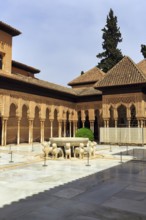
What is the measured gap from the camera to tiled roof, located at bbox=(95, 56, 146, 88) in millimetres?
25609

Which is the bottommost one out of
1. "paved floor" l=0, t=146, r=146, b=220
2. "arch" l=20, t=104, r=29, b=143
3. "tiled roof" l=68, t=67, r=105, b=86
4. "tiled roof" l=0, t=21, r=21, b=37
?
"paved floor" l=0, t=146, r=146, b=220

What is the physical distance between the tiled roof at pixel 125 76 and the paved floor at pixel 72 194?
16232 millimetres

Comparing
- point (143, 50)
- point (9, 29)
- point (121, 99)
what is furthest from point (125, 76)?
point (143, 50)

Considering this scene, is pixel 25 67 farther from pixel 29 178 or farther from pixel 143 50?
pixel 29 178

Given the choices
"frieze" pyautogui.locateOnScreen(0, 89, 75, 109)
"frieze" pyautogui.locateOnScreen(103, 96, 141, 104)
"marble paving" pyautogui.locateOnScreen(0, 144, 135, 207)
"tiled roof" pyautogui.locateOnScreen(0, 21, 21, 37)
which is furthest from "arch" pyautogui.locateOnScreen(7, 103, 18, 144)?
"marble paving" pyautogui.locateOnScreen(0, 144, 135, 207)

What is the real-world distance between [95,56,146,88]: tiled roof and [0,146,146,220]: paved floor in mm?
16232

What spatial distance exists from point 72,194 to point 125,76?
21565 mm

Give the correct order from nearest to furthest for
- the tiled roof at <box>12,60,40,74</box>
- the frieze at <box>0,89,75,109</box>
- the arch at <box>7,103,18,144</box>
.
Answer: the frieze at <box>0,89,75,109</box>
the arch at <box>7,103,18,144</box>
the tiled roof at <box>12,60,40,74</box>

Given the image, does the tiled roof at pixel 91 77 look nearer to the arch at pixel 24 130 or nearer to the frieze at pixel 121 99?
the frieze at pixel 121 99

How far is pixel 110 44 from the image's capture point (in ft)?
150

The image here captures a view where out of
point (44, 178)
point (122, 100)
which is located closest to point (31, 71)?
point (122, 100)

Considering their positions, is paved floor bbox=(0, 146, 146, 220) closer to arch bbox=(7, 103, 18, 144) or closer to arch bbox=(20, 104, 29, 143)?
arch bbox=(7, 103, 18, 144)

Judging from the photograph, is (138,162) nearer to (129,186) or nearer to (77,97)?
(129,186)

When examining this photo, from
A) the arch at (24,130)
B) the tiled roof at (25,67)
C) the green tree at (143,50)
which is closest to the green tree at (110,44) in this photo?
the green tree at (143,50)
